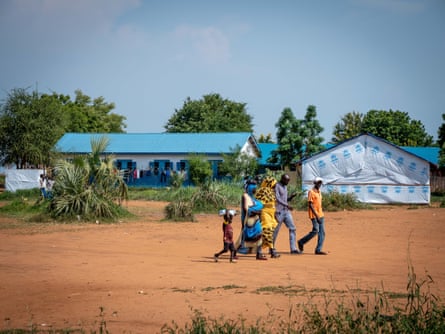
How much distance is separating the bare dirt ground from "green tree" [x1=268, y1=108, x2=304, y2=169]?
30.2 m

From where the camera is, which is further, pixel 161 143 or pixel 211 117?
pixel 211 117

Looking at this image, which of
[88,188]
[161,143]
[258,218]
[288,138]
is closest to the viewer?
[258,218]

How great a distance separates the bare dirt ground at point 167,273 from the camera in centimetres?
898

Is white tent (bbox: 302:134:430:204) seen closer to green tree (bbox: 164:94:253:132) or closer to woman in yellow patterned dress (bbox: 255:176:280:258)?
woman in yellow patterned dress (bbox: 255:176:280:258)

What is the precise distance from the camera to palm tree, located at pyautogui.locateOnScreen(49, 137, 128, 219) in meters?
23.8

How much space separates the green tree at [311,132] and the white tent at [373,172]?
49.3 ft

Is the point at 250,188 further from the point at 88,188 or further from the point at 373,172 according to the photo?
the point at 373,172

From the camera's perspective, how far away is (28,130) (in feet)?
164

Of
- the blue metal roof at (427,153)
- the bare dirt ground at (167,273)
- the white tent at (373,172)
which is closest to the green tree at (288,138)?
the blue metal roof at (427,153)

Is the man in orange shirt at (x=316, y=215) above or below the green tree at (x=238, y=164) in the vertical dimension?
below

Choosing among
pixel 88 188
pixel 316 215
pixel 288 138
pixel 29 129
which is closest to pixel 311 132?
pixel 288 138

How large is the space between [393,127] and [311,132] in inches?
587

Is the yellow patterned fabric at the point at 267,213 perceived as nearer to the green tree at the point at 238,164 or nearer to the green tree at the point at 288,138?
the green tree at the point at 238,164

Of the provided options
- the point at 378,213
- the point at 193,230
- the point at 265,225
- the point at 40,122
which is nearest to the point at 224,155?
the point at 40,122
